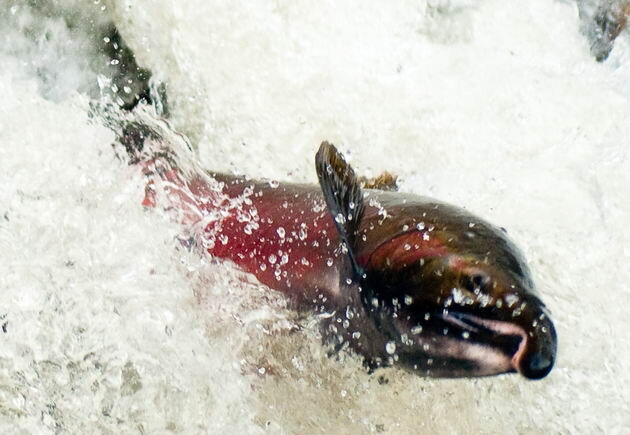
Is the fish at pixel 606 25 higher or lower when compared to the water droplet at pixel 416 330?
higher

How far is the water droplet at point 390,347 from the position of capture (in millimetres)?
1633

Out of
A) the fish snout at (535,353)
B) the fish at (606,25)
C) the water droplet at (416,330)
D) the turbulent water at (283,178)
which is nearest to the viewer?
the fish snout at (535,353)

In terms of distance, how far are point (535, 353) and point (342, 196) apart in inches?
21.1

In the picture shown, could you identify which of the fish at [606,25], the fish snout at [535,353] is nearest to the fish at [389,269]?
the fish snout at [535,353]

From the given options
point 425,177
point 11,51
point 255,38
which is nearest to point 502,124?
point 425,177

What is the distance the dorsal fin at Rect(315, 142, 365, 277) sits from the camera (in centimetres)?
164

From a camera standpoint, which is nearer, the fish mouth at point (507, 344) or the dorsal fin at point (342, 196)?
the fish mouth at point (507, 344)

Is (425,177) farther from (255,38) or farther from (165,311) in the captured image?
(165,311)

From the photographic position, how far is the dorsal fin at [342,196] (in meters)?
1.64

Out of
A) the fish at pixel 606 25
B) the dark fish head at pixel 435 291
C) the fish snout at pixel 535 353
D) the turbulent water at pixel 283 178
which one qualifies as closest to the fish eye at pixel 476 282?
the dark fish head at pixel 435 291

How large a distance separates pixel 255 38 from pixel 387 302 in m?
1.85

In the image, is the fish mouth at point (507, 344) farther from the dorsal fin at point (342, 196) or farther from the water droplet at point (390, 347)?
the dorsal fin at point (342, 196)

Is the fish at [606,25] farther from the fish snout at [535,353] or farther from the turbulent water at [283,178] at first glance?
the fish snout at [535,353]

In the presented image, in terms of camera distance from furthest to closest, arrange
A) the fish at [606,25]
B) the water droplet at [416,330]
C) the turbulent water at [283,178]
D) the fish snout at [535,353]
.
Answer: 1. the fish at [606,25]
2. the turbulent water at [283,178]
3. the water droplet at [416,330]
4. the fish snout at [535,353]
